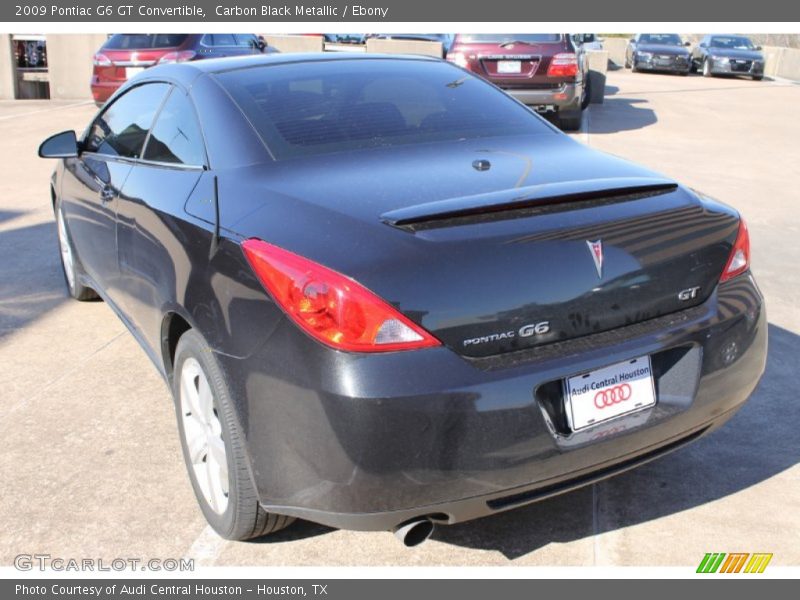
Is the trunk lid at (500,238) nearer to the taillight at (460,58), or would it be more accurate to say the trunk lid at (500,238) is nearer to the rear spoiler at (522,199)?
the rear spoiler at (522,199)

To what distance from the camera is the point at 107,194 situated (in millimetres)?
4102

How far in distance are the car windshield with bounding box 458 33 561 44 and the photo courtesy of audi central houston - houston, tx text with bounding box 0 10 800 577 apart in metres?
8.84

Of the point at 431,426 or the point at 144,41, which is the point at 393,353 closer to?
the point at 431,426

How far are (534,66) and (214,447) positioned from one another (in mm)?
10503

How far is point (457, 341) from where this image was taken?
2.44 meters

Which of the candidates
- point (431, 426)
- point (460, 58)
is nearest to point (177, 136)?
point (431, 426)

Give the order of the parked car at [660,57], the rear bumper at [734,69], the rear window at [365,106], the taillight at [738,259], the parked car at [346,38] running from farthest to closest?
the parked car at [346,38]
the parked car at [660,57]
the rear bumper at [734,69]
the rear window at [365,106]
the taillight at [738,259]

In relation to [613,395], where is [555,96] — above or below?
below

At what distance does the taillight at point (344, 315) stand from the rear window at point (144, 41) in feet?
37.8

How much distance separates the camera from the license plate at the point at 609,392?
2.56 meters

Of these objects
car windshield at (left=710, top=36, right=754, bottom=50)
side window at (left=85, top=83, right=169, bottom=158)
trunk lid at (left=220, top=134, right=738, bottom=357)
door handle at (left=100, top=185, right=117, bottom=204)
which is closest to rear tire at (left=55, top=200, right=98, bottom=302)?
side window at (left=85, top=83, right=169, bottom=158)

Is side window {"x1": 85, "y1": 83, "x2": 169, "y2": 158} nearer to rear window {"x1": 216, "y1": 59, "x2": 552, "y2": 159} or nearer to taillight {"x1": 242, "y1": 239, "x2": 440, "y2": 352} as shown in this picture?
rear window {"x1": 216, "y1": 59, "x2": 552, "y2": 159}

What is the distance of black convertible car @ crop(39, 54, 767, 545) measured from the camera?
242 cm

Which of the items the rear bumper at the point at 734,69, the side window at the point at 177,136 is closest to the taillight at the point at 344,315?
the side window at the point at 177,136
